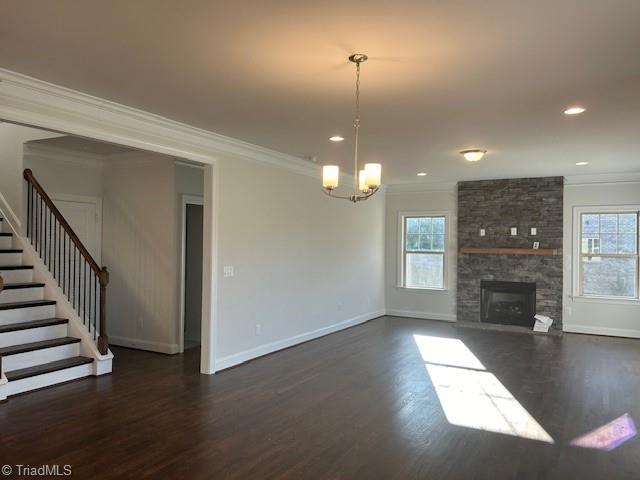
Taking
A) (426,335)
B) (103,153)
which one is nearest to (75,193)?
(103,153)

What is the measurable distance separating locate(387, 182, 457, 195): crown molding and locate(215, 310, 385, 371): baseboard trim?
2.54m

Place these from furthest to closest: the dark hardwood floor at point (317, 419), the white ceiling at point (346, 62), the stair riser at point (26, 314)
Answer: the stair riser at point (26, 314) → the dark hardwood floor at point (317, 419) → the white ceiling at point (346, 62)

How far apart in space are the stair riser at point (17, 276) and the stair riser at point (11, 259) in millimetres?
207

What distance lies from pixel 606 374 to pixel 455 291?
142 inches

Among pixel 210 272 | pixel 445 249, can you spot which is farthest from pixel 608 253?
pixel 210 272

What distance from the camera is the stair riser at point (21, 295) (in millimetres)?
5094

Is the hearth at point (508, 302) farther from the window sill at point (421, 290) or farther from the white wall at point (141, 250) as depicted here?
the white wall at point (141, 250)

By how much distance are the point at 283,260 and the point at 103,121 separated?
10.0ft

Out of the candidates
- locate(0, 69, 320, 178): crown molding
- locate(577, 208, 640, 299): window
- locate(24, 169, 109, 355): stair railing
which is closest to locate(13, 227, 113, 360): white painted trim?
locate(24, 169, 109, 355): stair railing

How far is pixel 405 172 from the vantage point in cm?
769

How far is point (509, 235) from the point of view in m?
8.40

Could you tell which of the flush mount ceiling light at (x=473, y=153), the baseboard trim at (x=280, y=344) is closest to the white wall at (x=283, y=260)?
the baseboard trim at (x=280, y=344)

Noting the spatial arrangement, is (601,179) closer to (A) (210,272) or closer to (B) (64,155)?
(A) (210,272)

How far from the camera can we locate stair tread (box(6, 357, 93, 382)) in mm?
4402
